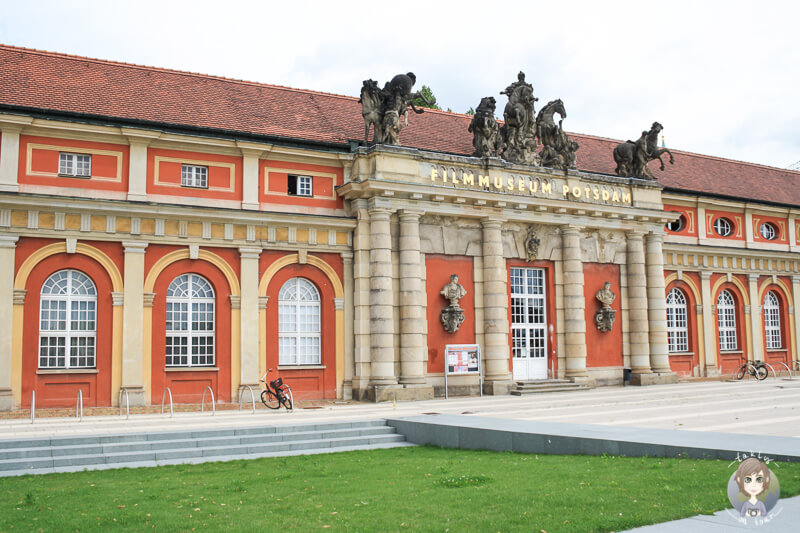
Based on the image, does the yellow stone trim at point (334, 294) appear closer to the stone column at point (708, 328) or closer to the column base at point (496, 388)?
the column base at point (496, 388)

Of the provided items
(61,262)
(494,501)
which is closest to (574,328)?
(61,262)

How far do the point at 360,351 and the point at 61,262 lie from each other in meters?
9.92

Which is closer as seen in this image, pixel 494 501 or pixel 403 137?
pixel 494 501

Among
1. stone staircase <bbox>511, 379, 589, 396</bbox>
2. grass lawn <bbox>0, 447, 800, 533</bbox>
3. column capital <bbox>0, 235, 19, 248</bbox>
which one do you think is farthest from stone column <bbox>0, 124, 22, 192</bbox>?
stone staircase <bbox>511, 379, 589, 396</bbox>

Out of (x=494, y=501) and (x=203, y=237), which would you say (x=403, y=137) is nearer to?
(x=203, y=237)

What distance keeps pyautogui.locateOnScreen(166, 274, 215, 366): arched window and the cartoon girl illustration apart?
19908 mm

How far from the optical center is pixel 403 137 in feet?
100

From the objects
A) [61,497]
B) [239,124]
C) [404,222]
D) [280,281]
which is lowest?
[61,497]

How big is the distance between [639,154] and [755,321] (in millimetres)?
11619

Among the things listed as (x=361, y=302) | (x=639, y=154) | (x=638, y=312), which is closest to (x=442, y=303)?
(x=361, y=302)

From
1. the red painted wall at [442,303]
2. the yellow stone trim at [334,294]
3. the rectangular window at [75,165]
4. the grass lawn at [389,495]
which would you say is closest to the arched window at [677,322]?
the red painted wall at [442,303]

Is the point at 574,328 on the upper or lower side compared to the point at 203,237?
lower

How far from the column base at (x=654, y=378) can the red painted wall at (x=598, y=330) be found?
2.97ft

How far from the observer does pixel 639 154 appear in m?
33.7
